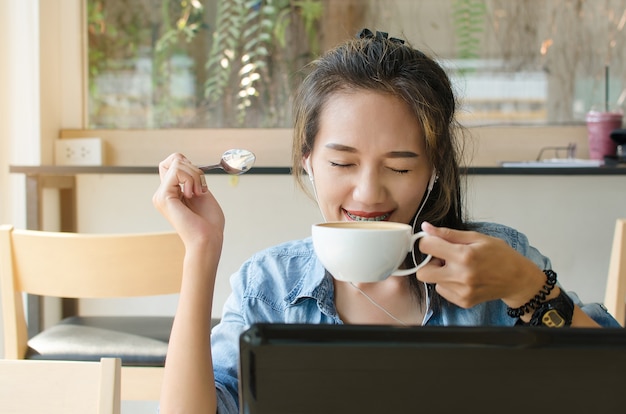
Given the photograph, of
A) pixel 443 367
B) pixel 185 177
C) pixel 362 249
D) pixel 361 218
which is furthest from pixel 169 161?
pixel 443 367

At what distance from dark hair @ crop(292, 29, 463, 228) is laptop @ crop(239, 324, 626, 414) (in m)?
0.59

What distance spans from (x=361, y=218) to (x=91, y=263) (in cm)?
69

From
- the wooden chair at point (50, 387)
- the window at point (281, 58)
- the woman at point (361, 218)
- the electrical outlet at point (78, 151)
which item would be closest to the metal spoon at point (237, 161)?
the woman at point (361, 218)

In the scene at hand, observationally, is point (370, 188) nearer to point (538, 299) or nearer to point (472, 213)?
point (538, 299)

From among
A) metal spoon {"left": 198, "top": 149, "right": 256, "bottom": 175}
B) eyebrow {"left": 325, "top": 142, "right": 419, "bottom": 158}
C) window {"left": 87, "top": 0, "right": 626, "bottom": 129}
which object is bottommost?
metal spoon {"left": 198, "top": 149, "right": 256, "bottom": 175}

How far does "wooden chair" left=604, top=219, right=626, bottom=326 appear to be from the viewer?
60.9 inches

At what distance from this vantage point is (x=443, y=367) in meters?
0.42

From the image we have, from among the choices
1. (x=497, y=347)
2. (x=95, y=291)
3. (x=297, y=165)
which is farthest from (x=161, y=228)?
(x=497, y=347)

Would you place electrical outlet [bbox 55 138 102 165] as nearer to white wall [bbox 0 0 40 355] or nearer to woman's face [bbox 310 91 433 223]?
white wall [bbox 0 0 40 355]

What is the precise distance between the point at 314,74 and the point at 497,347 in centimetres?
77

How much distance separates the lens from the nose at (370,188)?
0.92m

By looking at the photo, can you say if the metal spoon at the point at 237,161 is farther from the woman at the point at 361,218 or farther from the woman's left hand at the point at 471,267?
the woman's left hand at the point at 471,267

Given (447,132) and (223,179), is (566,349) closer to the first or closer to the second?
(447,132)

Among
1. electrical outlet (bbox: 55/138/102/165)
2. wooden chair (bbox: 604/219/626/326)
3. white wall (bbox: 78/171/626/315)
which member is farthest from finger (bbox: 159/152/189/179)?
electrical outlet (bbox: 55/138/102/165)
